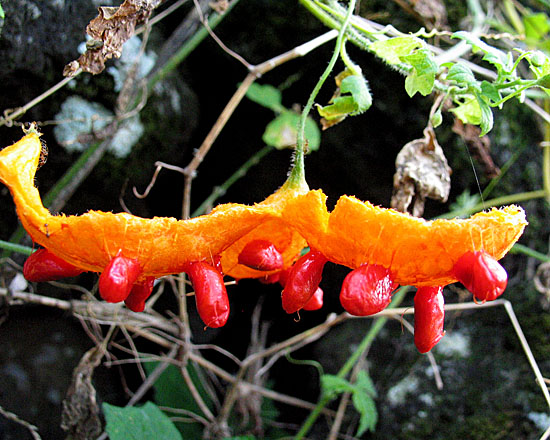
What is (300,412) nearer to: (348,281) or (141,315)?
(141,315)

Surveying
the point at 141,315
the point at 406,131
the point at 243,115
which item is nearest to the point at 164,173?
the point at 243,115

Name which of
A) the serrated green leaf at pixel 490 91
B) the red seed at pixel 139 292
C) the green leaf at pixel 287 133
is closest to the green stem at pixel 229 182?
the green leaf at pixel 287 133

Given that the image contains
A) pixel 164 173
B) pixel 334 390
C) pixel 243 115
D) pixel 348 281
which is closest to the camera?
pixel 348 281

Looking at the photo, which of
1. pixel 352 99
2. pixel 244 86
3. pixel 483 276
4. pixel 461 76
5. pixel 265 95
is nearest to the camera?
pixel 483 276

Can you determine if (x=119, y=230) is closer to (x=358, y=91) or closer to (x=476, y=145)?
(x=358, y=91)

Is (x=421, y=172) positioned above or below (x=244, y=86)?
below

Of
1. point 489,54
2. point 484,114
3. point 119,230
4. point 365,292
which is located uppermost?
point 489,54

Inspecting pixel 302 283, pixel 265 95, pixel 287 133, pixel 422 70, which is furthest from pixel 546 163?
pixel 302 283
